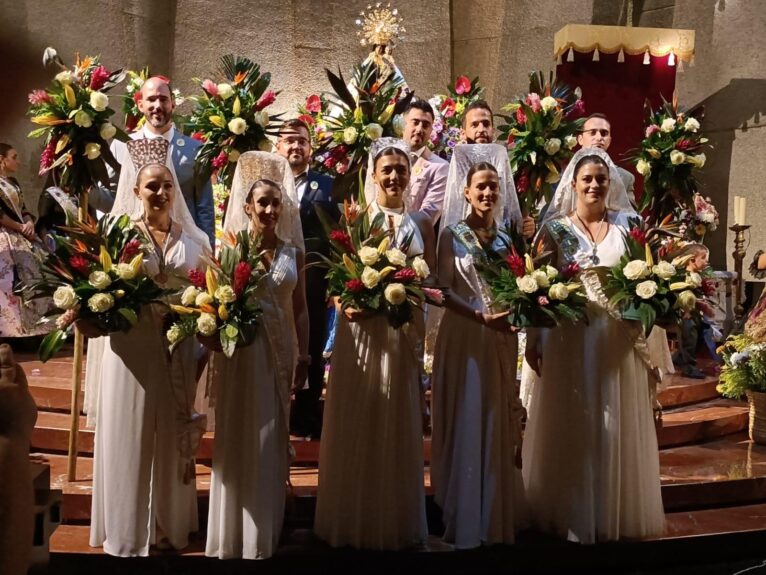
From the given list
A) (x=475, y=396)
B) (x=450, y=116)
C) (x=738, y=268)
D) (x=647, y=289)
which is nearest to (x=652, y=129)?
(x=450, y=116)

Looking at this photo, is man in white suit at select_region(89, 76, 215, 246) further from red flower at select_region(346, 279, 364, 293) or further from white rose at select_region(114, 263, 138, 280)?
red flower at select_region(346, 279, 364, 293)

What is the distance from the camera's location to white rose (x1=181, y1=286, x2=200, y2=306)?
420 centimetres

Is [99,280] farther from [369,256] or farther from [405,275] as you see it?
[405,275]

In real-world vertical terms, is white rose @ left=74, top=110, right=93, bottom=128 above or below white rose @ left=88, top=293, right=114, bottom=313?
above

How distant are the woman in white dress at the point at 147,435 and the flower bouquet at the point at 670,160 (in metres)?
3.44

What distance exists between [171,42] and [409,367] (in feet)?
25.9

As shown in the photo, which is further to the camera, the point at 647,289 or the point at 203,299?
the point at 647,289

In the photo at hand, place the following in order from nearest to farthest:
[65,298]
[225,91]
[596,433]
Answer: [65,298]
[596,433]
[225,91]

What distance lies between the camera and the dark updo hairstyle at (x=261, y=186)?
4.45 m

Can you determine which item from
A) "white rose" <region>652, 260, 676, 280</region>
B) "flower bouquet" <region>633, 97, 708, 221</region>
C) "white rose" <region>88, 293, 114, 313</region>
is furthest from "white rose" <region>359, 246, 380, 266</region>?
"flower bouquet" <region>633, 97, 708, 221</region>

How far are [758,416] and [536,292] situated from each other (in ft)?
9.65

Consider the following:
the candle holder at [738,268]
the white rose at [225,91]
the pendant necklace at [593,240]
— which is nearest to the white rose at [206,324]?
the white rose at [225,91]

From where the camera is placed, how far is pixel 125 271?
4.16m

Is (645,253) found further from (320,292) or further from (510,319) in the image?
(320,292)
